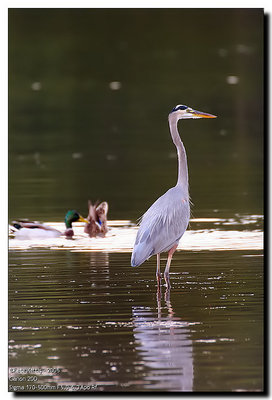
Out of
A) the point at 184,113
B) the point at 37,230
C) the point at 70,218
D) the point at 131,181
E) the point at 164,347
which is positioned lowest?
the point at 164,347

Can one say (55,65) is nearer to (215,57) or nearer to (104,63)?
(104,63)

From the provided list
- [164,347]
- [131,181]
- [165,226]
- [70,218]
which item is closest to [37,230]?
[70,218]

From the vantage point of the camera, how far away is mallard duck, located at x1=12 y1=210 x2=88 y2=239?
13.1 meters

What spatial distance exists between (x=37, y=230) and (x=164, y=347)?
4973mm

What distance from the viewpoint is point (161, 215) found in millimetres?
10742

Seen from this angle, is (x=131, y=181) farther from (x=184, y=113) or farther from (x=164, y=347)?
(x=164, y=347)

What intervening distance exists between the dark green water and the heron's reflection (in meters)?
0.02

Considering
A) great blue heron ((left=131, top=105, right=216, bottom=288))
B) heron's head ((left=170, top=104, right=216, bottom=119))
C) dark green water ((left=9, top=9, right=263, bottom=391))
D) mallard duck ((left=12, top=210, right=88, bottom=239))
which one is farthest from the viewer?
mallard duck ((left=12, top=210, right=88, bottom=239))

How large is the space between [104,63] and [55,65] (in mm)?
1293

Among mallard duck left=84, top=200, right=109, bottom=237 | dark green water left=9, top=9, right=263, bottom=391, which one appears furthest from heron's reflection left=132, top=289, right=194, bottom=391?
mallard duck left=84, top=200, right=109, bottom=237

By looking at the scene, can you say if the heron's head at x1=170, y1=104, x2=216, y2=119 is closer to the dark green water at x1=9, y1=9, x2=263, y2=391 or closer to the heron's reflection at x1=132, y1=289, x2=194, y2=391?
the dark green water at x1=9, y1=9, x2=263, y2=391

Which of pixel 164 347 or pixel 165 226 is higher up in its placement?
pixel 165 226

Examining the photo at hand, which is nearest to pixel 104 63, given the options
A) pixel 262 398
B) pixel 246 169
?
pixel 246 169

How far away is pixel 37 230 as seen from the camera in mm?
13078
